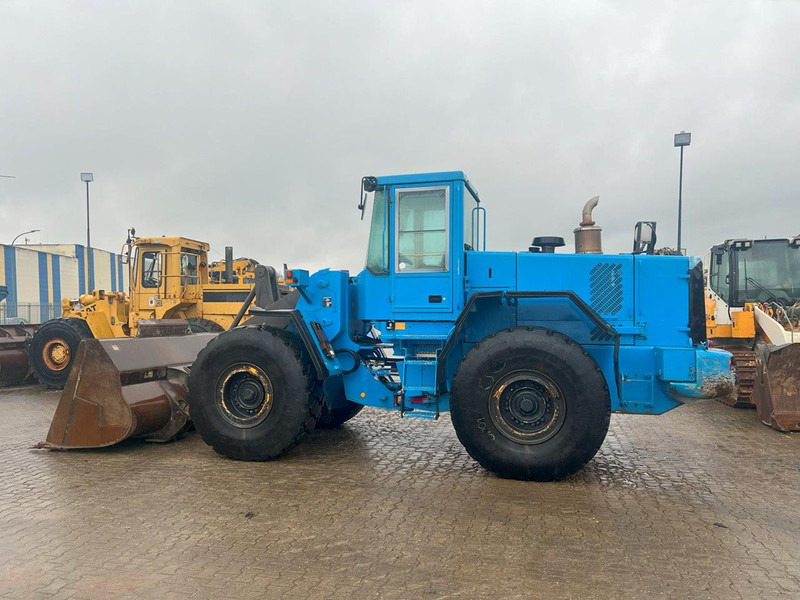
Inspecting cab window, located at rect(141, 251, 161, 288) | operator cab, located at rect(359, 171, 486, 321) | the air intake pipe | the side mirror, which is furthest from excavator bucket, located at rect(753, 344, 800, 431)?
cab window, located at rect(141, 251, 161, 288)

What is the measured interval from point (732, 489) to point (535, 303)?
2489 millimetres

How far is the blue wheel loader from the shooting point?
5.67 m

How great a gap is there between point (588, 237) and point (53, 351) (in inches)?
460

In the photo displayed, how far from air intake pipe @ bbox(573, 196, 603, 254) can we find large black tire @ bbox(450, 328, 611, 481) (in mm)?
1322

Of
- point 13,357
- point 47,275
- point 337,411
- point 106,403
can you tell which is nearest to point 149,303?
point 13,357

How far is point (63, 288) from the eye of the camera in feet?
172

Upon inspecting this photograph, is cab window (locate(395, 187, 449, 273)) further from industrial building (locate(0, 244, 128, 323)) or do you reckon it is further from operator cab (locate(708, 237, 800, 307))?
industrial building (locate(0, 244, 128, 323))

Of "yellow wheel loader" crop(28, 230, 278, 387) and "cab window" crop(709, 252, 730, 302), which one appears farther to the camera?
"yellow wheel loader" crop(28, 230, 278, 387)

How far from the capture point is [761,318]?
32.3 feet

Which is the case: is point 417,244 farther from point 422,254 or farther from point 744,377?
point 744,377

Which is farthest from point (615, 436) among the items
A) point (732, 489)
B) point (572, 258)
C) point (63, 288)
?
point (63, 288)

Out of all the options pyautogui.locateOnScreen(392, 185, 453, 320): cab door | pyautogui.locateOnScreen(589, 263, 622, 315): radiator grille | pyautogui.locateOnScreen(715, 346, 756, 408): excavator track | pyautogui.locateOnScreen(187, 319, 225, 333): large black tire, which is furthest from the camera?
pyautogui.locateOnScreen(187, 319, 225, 333): large black tire

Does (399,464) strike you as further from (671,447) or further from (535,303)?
(671,447)

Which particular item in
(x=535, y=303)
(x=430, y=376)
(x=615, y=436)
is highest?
(x=535, y=303)
